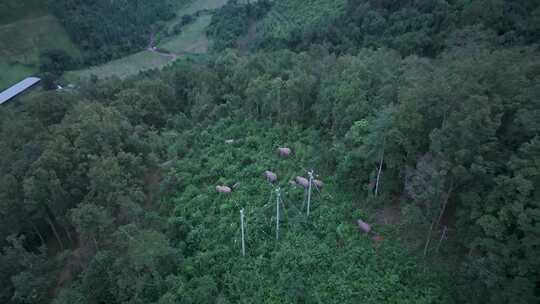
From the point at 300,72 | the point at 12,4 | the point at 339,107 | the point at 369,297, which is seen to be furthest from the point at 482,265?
the point at 12,4

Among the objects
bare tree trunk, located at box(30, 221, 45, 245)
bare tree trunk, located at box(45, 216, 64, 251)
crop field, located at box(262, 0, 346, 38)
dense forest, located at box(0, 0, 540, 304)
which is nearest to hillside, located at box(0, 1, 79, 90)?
crop field, located at box(262, 0, 346, 38)

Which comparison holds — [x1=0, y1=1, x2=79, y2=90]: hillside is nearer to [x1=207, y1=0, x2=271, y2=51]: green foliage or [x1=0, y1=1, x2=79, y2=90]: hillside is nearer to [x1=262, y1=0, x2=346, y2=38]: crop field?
[x1=207, y1=0, x2=271, y2=51]: green foliage

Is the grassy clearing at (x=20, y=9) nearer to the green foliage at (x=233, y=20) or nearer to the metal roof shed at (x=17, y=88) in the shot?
the metal roof shed at (x=17, y=88)

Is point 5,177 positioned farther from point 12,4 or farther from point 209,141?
point 12,4

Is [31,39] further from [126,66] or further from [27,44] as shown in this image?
[126,66]

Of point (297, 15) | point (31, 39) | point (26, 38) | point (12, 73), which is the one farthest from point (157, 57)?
point (297, 15)

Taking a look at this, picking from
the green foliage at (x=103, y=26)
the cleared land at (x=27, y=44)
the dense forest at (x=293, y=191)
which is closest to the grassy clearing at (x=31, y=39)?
the cleared land at (x=27, y=44)
